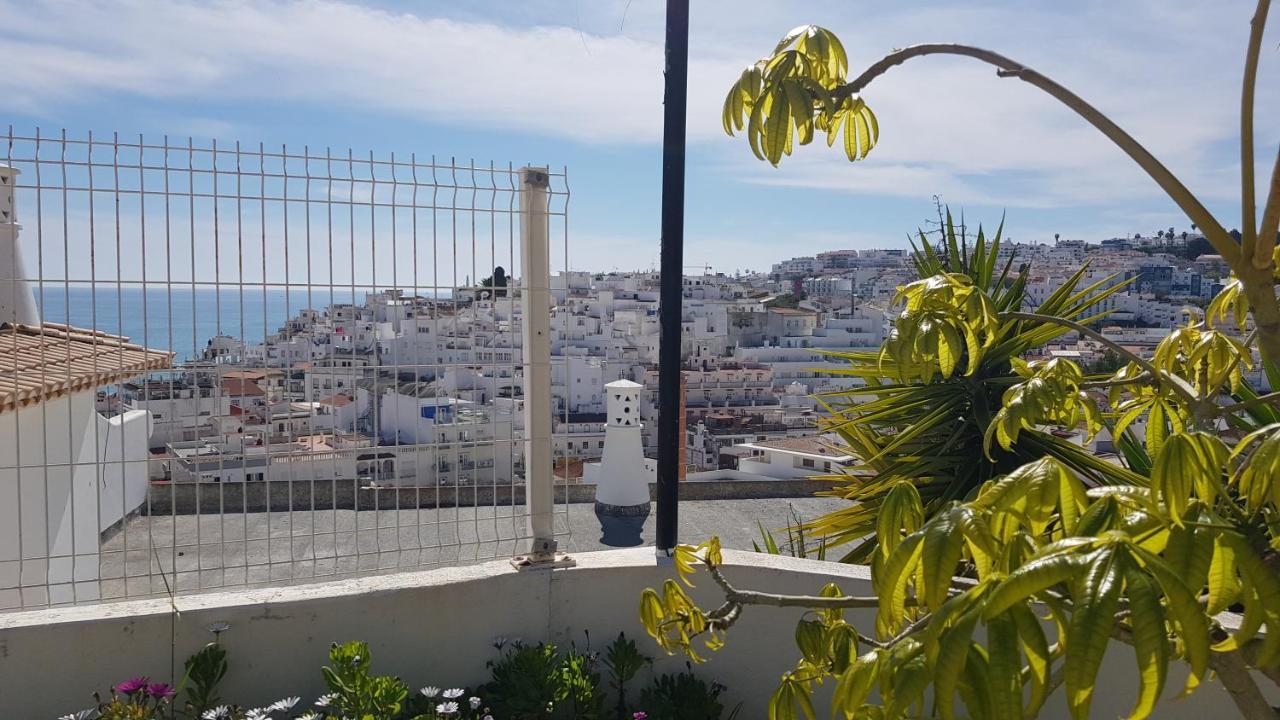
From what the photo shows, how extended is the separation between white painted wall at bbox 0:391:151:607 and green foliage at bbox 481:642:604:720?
1582 millimetres

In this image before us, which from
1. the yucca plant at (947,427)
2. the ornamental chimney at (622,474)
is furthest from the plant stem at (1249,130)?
the ornamental chimney at (622,474)

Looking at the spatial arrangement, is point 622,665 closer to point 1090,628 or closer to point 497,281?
point 497,281

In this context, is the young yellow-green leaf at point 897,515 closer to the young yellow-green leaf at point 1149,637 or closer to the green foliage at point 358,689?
the young yellow-green leaf at point 1149,637

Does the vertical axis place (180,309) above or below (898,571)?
above

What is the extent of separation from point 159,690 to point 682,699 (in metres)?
1.54

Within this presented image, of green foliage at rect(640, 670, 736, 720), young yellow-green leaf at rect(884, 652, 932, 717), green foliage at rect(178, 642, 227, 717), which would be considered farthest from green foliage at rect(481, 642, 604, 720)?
young yellow-green leaf at rect(884, 652, 932, 717)

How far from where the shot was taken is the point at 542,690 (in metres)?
2.89

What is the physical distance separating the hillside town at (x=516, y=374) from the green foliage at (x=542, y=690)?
1.91 feet

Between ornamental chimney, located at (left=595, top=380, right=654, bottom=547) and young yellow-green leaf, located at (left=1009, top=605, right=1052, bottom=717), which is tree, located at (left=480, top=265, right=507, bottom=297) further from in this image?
ornamental chimney, located at (left=595, top=380, right=654, bottom=547)

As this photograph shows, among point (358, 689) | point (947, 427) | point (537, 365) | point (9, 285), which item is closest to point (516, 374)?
point (537, 365)

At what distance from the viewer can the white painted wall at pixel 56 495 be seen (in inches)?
149

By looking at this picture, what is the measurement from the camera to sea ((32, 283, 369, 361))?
108 inches

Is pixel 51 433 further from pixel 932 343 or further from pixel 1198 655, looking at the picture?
pixel 1198 655

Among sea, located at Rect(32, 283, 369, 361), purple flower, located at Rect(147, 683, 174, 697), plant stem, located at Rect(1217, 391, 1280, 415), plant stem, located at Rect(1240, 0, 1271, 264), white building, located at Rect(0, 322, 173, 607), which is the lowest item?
purple flower, located at Rect(147, 683, 174, 697)
